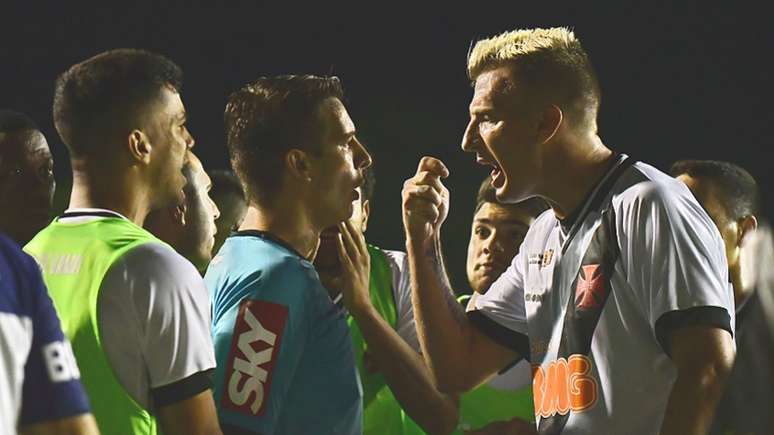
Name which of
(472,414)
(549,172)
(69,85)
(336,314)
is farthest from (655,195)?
(472,414)

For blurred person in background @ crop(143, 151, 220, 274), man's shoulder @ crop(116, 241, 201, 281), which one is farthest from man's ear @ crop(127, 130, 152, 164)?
blurred person in background @ crop(143, 151, 220, 274)

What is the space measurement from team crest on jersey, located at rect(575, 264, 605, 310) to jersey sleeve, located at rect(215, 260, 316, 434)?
17.0 inches

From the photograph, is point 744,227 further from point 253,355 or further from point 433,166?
point 253,355

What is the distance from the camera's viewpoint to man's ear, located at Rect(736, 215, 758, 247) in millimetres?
2787

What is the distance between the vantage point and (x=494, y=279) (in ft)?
9.59

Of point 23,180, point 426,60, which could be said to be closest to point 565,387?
point 23,180

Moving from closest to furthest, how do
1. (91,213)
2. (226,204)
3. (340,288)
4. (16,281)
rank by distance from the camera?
(16,281), (91,213), (340,288), (226,204)

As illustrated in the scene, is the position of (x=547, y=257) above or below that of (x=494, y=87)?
below

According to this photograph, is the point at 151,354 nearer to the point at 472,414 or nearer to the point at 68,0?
the point at 472,414

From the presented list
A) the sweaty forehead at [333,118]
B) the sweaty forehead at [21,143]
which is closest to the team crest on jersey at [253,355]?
the sweaty forehead at [333,118]

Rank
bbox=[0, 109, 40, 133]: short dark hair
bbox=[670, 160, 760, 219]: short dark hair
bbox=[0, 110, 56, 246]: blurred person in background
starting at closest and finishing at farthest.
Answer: bbox=[0, 110, 56, 246]: blurred person in background < bbox=[0, 109, 40, 133]: short dark hair < bbox=[670, 160, 760, 219]: short dark hair

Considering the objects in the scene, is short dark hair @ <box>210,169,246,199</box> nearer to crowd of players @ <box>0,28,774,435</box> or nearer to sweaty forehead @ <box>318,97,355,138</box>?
crowd of players @ <box>0,28,774,435</box>

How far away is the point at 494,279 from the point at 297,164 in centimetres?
99

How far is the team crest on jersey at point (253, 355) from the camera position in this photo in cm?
175
